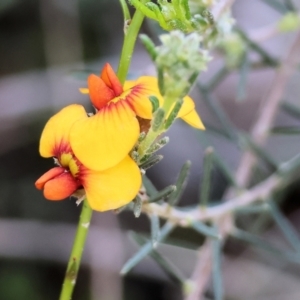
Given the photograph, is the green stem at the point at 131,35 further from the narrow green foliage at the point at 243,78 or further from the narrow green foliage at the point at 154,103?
the narrow green foliage at the point at 243,78

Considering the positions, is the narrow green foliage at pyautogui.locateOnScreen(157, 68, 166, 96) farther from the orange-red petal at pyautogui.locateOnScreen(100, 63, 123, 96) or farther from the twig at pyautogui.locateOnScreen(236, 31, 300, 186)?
the twig at pyautogui.locateOnScreen(236, 31, 300, 186)

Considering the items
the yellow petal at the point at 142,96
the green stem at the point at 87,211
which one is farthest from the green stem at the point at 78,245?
the yellow petal at the point at 142,96

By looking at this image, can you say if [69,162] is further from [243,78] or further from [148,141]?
[243,78]

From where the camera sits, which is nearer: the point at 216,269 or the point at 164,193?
the point at 164,193

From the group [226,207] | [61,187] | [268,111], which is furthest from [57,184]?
[268,111]

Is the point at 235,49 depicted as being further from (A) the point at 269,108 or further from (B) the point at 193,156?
(B) the point at 193,156

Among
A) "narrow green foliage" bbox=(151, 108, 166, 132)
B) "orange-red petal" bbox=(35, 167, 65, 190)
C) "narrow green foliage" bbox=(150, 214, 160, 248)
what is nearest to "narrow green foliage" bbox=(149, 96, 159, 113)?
"narrow green foliage" bbox=(151, 108, 166, 132)
